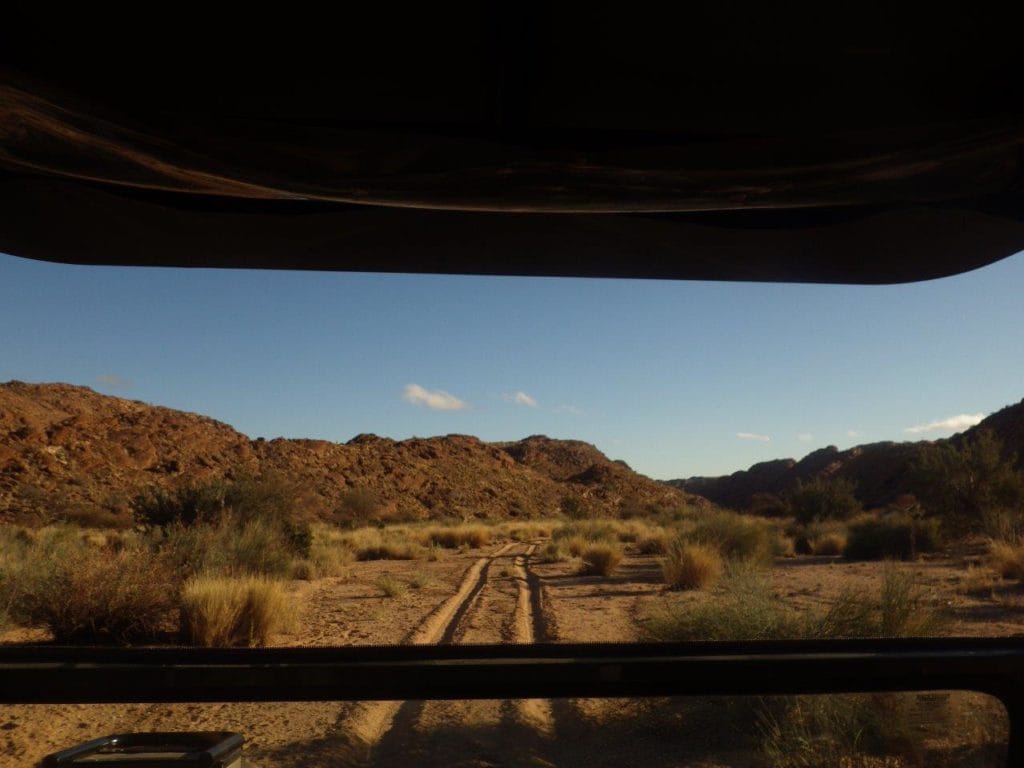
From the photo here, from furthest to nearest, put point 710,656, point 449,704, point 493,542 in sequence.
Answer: point 493,542 → point 449,704 → point 710,656

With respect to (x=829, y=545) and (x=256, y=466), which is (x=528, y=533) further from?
(x=256, y=466)

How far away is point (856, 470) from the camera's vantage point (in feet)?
275

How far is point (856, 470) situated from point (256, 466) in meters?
62.4

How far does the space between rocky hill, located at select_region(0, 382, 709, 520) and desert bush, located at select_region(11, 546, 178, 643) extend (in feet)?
51.3

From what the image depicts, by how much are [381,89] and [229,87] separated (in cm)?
42

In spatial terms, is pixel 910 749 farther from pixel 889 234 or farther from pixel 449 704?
pixel 889 234

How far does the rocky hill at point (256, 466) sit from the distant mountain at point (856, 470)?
1645 centimetres

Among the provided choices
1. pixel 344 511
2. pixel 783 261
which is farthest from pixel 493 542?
pixel 783 261

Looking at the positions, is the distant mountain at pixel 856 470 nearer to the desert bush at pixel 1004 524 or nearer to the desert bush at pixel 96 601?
the desert bush at pixel 1004 524

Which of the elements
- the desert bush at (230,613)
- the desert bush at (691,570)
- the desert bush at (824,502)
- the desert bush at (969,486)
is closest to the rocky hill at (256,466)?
the desert bush at (691,570)

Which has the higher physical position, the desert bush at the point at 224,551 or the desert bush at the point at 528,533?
the desert bush at the point at 528,533

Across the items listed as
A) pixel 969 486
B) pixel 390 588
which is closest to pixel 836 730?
pixel 390 588

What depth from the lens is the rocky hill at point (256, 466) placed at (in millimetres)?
44375

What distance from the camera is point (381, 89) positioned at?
217 centimetres
